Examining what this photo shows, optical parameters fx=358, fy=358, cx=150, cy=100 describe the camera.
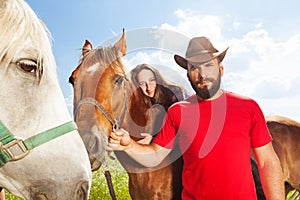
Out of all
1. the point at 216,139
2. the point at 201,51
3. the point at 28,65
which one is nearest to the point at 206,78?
the point at 201,51

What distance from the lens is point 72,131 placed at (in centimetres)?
208

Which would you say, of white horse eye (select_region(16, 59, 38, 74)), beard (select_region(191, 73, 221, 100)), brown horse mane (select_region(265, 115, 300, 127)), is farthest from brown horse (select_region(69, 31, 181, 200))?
brown horse mane (select_region(265, 115, 300, 127))

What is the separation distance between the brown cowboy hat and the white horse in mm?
1498

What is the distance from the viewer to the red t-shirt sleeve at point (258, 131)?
10.0ft

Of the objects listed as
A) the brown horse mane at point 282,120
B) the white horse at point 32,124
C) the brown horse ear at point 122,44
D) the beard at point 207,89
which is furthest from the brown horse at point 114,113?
the brown horse mane at point 282,120

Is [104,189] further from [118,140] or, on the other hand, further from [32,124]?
[32,124]

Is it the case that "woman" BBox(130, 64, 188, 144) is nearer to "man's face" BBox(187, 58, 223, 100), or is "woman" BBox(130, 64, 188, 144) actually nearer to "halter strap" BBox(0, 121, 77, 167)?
"man's face" BBox(187, 58, 223, 100)

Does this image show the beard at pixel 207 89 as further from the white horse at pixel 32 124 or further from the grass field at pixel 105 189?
the grass field at pixel 105 189

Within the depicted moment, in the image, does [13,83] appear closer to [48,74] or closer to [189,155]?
[48,74]

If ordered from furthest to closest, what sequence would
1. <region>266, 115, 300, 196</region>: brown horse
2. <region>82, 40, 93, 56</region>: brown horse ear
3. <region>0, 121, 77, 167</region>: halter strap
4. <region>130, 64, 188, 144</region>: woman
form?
1. <region>266, 115, 300, 196</region>: brown horse
2. <region>82, 40, 93, 56</region>: brown horse ear
3. <region>130, 64, 188, 144</region>: woman
4. <region>0, 121, 77, 167</region>: halter strap

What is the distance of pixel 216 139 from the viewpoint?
3039 millimetres

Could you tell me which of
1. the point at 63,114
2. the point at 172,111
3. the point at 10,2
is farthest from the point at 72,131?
the point at 172,111

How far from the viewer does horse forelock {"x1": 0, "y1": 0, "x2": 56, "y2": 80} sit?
189cm

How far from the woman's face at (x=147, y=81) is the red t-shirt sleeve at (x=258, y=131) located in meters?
1.30
